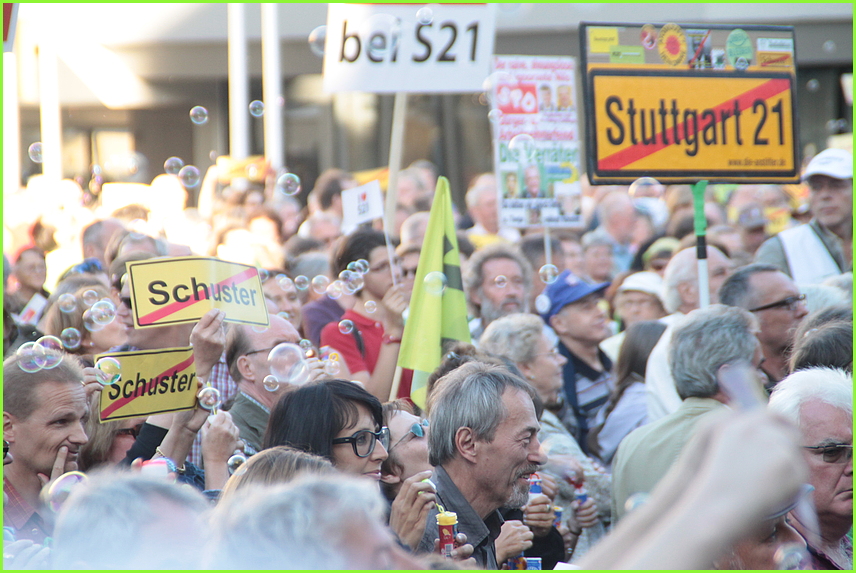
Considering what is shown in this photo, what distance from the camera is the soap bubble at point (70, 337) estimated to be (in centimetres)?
427

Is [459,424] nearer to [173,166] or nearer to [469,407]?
[469,407]

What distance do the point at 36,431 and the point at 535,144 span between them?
15.4ft

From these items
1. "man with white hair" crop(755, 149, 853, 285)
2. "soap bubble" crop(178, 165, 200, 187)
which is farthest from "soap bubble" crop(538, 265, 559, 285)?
"soap bubble" crop(178, 165, 200, 187)

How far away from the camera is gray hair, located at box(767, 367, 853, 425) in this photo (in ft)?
9.66

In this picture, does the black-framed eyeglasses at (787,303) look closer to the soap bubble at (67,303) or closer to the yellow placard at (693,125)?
the yellow placard at (693,125)

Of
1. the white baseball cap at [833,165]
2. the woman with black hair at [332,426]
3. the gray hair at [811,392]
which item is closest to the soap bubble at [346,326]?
the woman with black hair at [332,426]

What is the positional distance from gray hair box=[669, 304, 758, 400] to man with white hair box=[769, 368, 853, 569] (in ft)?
2.02

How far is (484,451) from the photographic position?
3.06 meters

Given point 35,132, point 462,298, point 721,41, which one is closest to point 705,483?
point 462,298

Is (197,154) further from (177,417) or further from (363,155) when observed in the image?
(177,417)

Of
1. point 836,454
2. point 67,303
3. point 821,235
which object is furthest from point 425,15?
point 836,454

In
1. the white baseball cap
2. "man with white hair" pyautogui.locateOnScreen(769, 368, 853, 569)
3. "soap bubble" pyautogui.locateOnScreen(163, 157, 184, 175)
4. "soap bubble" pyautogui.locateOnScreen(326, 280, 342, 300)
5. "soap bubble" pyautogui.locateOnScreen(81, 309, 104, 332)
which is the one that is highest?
"soap bubble" pyautogui.locateOnScreen(163, 157, 184, 175)

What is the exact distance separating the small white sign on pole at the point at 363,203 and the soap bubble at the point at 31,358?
3.34m

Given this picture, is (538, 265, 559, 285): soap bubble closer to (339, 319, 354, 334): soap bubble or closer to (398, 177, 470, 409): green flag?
(398, 177, 470, 409): green flag
